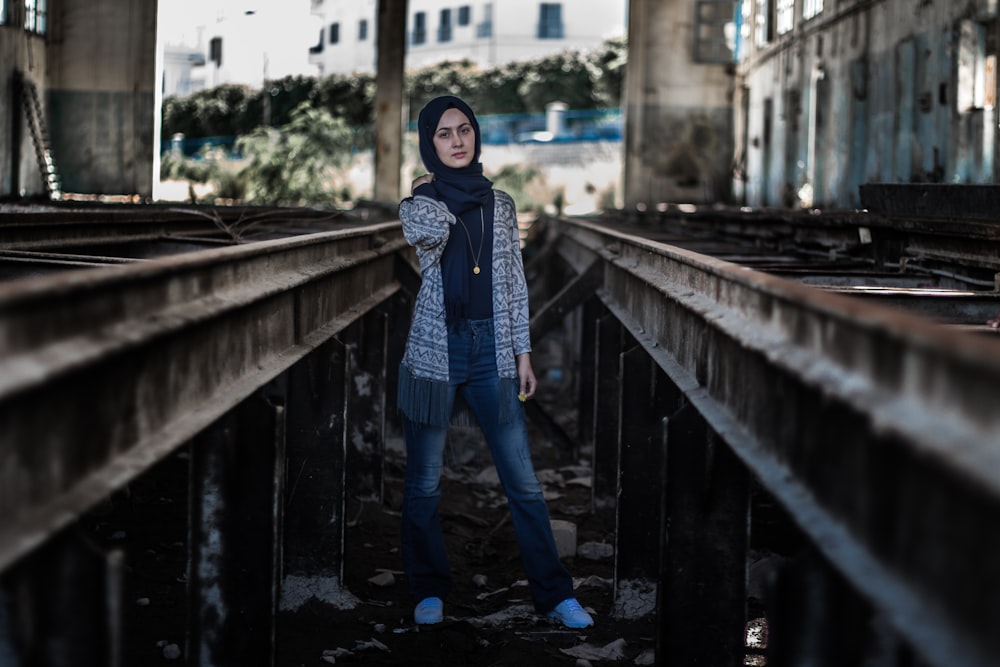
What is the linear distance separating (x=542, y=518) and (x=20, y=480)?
355 centimetres

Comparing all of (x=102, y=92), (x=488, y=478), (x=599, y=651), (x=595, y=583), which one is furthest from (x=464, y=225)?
(x=102, y=92)

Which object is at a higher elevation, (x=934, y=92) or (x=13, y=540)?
(x=934, y=92)

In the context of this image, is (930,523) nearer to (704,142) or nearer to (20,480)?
(20,480)

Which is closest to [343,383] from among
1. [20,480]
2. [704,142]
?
[20,480]

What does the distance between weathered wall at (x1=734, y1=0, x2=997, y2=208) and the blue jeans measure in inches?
428

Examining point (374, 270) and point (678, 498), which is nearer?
point (678, 498)

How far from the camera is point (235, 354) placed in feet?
12.3

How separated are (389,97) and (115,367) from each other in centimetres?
2518

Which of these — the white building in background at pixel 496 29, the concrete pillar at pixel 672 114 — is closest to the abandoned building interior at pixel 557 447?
the concrete pillar at pixel 672 114

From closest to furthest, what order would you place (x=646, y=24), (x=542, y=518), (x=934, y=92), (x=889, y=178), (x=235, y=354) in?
(x=235, y=354)
(x=542, y=518)
(x=934, y=92)
(x=889, y=178)
(x=646, y=24)

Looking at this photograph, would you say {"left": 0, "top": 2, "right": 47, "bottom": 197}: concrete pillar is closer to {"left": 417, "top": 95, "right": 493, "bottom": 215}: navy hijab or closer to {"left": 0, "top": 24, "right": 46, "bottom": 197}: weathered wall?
{"left": 0, "top": 24, "right": 46, "bottom": 197}: weathered wall

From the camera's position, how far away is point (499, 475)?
548cm

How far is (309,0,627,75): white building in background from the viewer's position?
61.7 meters

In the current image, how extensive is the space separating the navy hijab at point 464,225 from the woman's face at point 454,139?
17 mm
